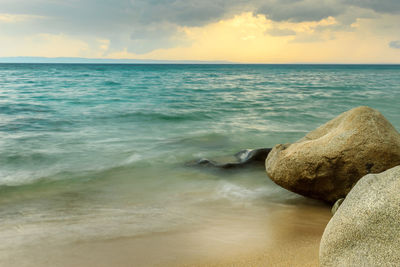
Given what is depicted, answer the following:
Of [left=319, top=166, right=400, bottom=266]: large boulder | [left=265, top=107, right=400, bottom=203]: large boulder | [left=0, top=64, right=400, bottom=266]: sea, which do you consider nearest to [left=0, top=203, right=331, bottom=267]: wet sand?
[left=0, top=64, right=400, bottom=266]: sea

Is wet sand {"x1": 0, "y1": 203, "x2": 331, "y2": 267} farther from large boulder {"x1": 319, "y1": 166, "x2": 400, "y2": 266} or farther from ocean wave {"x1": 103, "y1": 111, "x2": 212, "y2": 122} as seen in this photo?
ocean wave {"x1": 103, "y1": 111, "x2": 212, "y2": 122}

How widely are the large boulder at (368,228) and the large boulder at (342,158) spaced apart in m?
1.47

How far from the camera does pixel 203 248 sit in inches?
131

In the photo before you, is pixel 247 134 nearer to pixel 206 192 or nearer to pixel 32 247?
pixel 206 192

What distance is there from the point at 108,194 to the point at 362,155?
11.6 ft

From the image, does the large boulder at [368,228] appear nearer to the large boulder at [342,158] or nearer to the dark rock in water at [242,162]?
the large boulder at [342,158]

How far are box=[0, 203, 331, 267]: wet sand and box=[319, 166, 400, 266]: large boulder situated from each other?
613 millimetres

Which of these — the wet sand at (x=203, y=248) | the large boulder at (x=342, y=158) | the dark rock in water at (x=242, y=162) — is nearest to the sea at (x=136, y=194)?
the wet sand at (x=203, y=248)

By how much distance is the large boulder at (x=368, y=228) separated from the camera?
2127 mm

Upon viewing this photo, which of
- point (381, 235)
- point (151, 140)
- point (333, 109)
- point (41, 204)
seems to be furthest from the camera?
point (333, 109)

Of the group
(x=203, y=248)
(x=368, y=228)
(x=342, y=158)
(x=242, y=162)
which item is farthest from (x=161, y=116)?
(x=368, y=228)

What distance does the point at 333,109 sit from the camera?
51.2ft

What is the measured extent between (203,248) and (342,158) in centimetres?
192

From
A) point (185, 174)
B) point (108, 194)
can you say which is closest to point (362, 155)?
point (185, 174)
